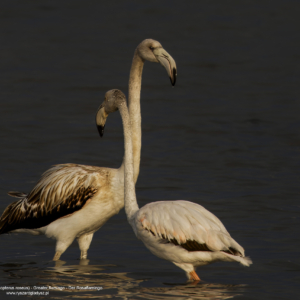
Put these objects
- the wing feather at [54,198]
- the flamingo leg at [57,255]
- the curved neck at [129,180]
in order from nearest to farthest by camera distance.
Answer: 1. the curved neck at [129,180]
2. the wing feather at [54,198]
3. the flamingo leg at [57,255]

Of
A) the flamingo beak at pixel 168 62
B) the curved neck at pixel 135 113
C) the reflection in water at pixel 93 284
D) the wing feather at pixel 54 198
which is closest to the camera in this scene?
the reflection in water at pixel 93 284

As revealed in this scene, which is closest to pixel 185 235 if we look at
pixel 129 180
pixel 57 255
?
pixel 129 180

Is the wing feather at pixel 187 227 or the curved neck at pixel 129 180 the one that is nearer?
the wing feather at pixel 187 227

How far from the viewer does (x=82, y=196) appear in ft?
30.5

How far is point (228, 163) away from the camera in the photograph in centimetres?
1639

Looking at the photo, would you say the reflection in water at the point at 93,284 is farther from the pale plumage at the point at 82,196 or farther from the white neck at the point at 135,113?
the white neck at the point at 135,113

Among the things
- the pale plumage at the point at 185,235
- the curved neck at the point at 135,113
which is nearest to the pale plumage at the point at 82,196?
the curved neck at the point at 135,113

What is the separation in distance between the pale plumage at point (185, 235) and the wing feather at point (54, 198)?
48.4 inches

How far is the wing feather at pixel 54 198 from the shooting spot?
9.33 meters

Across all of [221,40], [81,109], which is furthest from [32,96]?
[221,40]

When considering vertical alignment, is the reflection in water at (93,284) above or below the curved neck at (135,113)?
below

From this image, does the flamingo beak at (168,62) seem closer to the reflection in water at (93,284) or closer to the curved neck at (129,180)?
the curved neck at (129,180)

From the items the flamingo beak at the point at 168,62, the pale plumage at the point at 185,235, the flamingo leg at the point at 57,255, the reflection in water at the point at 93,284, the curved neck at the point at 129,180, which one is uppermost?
the flamingo beak at the point at 168,62

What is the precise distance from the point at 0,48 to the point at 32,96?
6266mm
